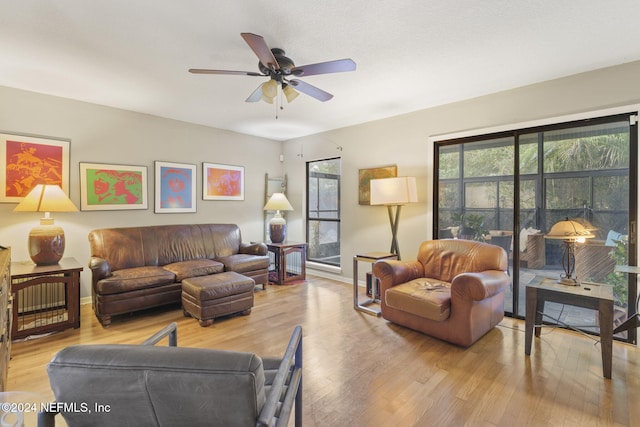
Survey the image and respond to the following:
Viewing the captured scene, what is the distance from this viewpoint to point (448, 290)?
285 cm

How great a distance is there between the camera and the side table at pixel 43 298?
8.85 feet

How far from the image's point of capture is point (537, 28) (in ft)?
7.02

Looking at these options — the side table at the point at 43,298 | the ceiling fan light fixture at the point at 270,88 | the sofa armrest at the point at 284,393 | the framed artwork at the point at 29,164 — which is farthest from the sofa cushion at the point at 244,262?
the sofa armrest at the point at 284,393

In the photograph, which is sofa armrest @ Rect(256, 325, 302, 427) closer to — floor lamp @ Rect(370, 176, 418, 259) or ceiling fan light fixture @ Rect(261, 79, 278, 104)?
ceiling fan light fixture @ Rect(261, 79, 278, 104)

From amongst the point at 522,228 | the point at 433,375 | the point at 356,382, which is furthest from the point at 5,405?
the point at 522,228

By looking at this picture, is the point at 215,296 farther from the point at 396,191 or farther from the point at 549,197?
the point at 549,197

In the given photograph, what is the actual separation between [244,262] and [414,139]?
2.90 m

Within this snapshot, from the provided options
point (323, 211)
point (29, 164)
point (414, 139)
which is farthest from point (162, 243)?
point (414, 139)

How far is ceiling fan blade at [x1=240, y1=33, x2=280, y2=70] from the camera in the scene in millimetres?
1816

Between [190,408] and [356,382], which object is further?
[356,382]

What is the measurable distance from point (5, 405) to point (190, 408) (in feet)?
2.57

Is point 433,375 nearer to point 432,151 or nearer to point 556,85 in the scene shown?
point 432,151

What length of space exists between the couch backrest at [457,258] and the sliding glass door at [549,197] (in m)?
0.38

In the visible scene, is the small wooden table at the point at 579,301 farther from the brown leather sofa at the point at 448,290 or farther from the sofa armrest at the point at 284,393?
the sofa armrest at the point at 284,393
